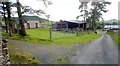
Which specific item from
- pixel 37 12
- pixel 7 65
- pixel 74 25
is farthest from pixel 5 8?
pixel 74 25

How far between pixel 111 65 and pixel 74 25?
1526 inches

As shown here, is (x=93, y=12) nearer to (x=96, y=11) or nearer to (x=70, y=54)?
(x=96, y=11)

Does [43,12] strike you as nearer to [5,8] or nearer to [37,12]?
[37,12]

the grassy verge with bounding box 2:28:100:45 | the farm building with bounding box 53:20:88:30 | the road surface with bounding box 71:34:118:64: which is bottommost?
the road surface with bounding box 71:34:118:64

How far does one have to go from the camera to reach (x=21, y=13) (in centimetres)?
1952

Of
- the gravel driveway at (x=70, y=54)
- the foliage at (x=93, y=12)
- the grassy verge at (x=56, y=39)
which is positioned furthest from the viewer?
the foliage at (x=93, y=12)

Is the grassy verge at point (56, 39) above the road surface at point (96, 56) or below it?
above

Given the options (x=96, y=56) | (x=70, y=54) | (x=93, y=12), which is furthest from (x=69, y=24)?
(x=96, y=56)

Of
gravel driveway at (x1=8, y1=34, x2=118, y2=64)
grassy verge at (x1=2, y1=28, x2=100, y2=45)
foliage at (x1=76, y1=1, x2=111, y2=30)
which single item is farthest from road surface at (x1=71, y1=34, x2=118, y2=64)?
foliage at (x1=76, y1=1, x2=111, y2=30)

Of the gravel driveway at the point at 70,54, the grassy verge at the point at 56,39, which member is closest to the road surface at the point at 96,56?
the gravel driveway at the point at 70,54

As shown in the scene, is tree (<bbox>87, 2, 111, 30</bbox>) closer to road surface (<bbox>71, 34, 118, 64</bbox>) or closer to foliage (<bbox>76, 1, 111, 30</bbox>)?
foliage (<bbox>76, 1, 111, 30</bbox>)

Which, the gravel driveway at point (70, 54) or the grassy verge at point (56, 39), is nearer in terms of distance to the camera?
the gravel driveway at point (70, 54)

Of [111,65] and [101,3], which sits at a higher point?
[101,3]

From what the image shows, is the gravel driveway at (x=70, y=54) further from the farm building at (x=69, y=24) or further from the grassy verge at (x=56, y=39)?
the farm building at (x=69, y=24)
